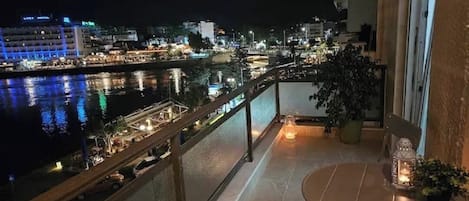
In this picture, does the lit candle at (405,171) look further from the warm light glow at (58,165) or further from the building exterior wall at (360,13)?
the warm light glow at (58,165)

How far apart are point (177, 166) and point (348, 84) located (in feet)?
Result: 8.85

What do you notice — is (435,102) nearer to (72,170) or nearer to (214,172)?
(214,172)

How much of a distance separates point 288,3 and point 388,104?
7.87m

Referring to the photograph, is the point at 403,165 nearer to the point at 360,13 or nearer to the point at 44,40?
the point at 360,13

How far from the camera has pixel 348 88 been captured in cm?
402

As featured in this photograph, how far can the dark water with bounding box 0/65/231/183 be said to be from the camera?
3012 cm

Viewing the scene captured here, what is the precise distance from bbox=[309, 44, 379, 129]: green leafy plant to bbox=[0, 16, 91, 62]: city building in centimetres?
5963

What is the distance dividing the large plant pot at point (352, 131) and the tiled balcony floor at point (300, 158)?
79mm

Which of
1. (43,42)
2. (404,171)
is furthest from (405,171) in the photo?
(43,42)

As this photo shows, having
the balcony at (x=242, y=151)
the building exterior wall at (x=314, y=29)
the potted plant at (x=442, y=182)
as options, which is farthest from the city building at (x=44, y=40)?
the potted plant at (x=442, y=182)

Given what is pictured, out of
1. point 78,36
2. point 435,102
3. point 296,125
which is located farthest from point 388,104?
point 78,36

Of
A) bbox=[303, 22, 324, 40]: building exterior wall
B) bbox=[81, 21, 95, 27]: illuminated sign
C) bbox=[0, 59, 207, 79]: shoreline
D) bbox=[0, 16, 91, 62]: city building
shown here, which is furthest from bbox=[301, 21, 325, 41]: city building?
bbox=[81, 21, 95, 27]: illuminated sign

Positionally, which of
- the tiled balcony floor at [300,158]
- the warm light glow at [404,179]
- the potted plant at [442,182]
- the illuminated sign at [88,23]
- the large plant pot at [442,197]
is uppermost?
the illuminated sign at [88,23]

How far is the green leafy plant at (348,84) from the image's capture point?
399 centimetres
